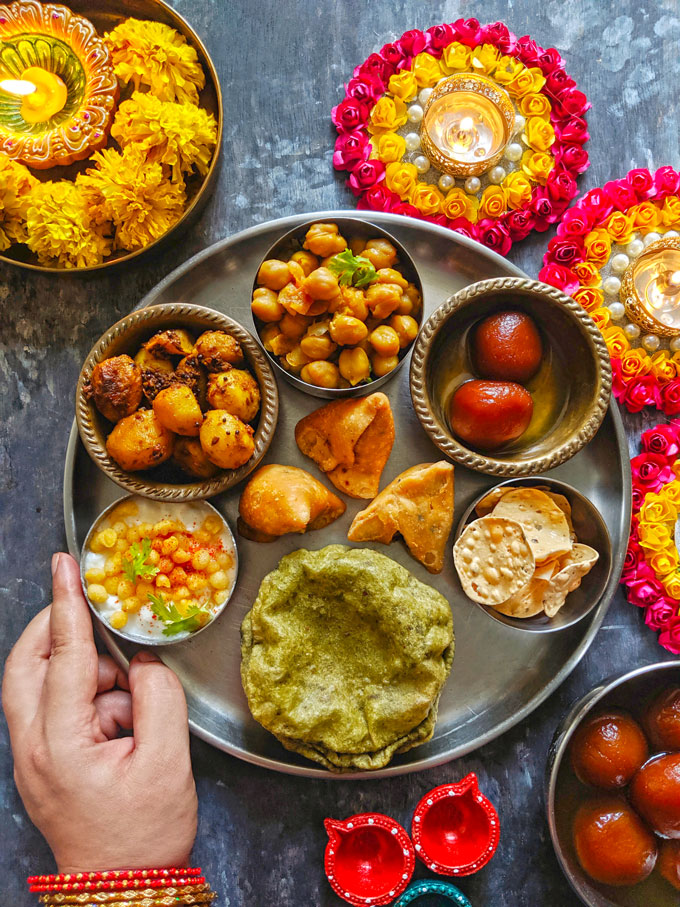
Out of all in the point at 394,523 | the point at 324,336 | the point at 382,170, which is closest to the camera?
the point at 324,336

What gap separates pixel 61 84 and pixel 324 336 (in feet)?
3.38

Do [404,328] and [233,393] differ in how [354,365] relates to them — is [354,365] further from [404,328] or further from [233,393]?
[233,393]

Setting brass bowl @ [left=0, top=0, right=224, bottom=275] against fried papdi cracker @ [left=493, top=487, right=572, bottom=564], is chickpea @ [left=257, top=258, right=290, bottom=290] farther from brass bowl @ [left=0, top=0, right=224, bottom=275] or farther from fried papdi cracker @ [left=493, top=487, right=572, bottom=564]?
fried papdi cracker @ [left=493, top=487, right=572, bottom=564]

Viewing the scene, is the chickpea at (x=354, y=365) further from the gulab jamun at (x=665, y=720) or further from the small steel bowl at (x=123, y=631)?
the gulab jamun at (x=665, y=720)

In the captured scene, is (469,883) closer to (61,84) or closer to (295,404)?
(295,404)

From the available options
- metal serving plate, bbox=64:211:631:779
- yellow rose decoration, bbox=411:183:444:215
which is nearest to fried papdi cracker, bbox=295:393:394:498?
metal serving plate, bbox=64:211:631:779

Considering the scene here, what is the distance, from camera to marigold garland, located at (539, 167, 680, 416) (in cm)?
196

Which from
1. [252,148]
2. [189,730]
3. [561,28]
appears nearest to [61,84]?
[252,148]

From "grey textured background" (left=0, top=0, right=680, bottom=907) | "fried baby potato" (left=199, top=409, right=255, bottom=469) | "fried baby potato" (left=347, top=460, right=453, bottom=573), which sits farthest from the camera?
"grey textured background" (left=0, top=0, right=680, bottom=907)

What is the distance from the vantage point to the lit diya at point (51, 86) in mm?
1792

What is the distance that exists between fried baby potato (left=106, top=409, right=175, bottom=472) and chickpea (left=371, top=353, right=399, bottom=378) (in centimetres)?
54

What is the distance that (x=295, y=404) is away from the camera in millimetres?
1882

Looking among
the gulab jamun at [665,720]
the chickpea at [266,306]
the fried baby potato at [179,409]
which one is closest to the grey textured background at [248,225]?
the gulab jamun at [665,720]

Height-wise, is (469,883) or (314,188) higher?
(314,188)
